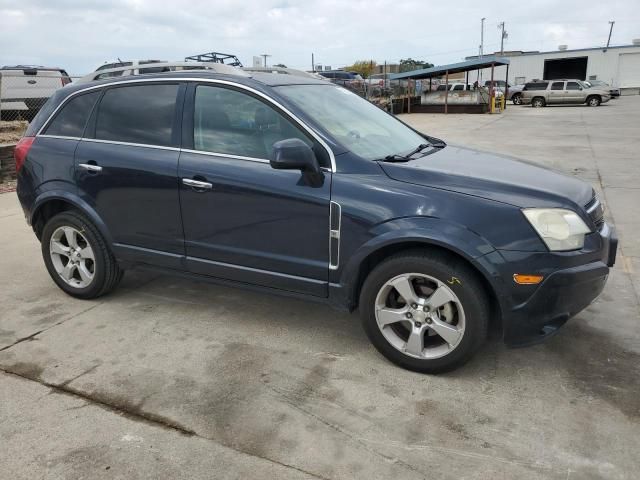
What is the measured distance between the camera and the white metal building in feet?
185

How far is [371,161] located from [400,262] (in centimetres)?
65

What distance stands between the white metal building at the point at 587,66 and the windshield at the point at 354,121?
2355 inches

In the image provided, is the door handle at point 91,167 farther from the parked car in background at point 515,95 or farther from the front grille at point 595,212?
the parked car in background at point 515,95

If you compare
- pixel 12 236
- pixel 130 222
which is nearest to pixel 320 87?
pixel 130 222

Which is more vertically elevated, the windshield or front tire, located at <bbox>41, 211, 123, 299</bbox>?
the windshield

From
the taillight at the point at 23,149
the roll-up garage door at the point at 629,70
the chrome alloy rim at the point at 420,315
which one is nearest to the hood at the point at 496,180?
the chrome alloy rim at the point at 420,315

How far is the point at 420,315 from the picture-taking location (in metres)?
3.12

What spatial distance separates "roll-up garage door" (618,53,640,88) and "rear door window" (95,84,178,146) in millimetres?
64100

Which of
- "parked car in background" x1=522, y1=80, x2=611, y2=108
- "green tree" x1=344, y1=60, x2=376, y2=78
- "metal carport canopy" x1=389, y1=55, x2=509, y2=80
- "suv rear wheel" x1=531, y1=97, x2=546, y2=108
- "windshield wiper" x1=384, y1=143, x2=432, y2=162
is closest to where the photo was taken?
"windshield wiper" x1=384, y1=143, x2=432, y2=162

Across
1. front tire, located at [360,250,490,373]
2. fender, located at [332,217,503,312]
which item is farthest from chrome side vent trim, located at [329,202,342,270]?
front tire, located at [360,250,490,373]

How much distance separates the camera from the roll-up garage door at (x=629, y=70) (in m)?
56.5

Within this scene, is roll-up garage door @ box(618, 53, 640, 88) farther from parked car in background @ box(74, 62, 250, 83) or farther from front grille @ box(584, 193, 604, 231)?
parked car in background @ box(74, 62, 250, 83)

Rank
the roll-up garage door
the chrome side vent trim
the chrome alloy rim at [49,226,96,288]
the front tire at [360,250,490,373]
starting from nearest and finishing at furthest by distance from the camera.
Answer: the front tire at [360,250,490,373], the chrome side vent trim, the chrome alloy rim at [49,226,96,288], the roll-up garage door

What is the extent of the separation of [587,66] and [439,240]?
64.5 m
